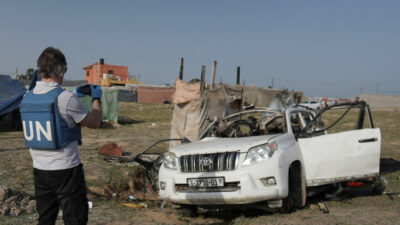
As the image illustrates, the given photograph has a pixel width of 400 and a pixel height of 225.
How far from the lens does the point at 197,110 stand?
35.5 ft

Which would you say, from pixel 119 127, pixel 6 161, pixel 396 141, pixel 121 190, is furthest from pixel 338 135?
pixel 119 127

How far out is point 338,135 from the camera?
5750mm

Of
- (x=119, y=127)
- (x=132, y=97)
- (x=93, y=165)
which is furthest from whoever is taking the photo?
(x=132, y=97)

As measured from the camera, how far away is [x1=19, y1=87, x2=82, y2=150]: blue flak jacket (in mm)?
2746

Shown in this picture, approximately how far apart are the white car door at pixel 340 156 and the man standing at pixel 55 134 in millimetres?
3726

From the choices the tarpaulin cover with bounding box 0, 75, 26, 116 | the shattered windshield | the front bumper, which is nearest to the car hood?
the front bumper

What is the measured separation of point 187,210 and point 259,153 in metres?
1.39

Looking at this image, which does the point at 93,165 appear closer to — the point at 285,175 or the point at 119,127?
the point at 285,175

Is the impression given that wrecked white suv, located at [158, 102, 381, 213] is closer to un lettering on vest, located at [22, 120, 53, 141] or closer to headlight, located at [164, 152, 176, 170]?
Result: headlight, located at [164, 152, 176, 170]

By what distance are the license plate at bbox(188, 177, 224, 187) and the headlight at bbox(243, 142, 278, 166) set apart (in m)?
0.39

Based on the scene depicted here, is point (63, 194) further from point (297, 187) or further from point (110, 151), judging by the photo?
point (110, 151)

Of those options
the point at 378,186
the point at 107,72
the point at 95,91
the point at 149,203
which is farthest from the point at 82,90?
the point at 107,72

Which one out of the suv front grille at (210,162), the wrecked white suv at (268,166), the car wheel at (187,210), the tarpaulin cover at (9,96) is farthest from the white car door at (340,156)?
the tarpaulin cover at (9,96)

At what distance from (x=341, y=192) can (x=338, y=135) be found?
3.61 ft
